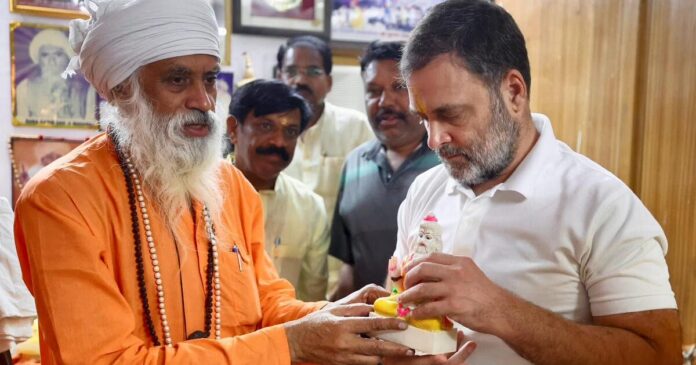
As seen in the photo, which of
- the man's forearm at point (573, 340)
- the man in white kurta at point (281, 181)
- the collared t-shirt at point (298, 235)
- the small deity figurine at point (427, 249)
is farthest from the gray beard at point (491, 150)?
the collared t-shirt at point (298, 235)

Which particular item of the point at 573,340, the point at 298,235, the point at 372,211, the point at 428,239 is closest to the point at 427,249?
the point at 428,239

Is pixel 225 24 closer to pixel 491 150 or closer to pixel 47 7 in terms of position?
pixel 47 7

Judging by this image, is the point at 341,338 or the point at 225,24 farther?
the point at 225,24

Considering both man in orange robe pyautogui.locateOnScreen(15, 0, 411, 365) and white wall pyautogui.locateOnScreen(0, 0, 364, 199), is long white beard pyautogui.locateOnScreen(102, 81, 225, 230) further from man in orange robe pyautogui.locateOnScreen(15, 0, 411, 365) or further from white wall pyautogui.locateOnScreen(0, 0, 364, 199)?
white wall pyautogui.locateOnScreen(0, 0, 364, 199)

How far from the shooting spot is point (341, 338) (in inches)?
66.9

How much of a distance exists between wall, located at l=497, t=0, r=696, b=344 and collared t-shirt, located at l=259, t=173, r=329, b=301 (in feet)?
4.34

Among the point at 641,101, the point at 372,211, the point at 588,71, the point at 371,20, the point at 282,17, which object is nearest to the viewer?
the point at 641,101

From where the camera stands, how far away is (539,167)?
179cm

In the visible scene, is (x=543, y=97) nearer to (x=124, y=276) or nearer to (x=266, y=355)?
(x=266, y=355)

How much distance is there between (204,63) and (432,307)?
989 mm

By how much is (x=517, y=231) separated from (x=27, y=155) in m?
3.27

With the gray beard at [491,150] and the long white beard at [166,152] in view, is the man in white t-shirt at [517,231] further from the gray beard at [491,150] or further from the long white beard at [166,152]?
the long white beard at [166,152]

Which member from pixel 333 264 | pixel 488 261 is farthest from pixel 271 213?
pixel 488 261

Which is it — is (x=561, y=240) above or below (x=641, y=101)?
below
